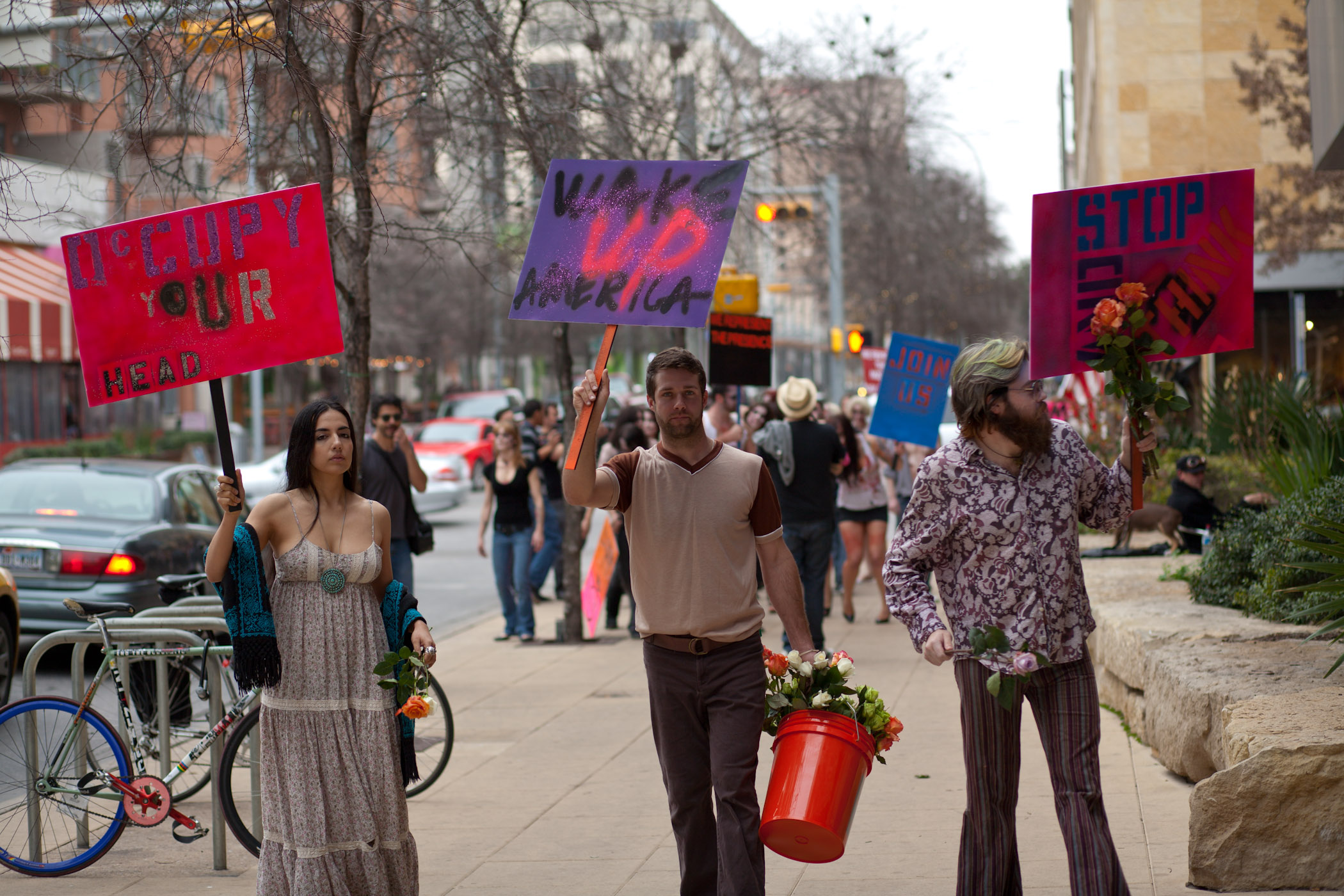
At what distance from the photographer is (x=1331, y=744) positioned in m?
5.00

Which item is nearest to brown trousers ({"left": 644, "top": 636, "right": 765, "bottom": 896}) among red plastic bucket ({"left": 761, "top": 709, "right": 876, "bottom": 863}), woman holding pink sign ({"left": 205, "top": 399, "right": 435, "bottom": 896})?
red plastic bucket ({"left": 761, "top": 709, "right": 876, "bottom": 863})

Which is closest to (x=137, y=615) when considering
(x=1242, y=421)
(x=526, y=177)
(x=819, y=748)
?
(x=819, y=748)

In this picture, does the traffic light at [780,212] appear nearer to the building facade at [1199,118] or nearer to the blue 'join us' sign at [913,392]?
the blue 'join us' sign at [913,392]

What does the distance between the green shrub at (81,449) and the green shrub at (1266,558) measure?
24400mm

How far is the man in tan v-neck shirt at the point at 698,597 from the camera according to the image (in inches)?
183

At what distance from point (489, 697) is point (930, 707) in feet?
10.2

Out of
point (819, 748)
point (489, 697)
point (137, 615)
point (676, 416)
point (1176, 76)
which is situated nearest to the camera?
point (819, 748)

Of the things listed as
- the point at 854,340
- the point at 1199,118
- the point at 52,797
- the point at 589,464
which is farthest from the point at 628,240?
the point at 1199,118

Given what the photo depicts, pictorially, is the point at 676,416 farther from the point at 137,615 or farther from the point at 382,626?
the point at 137,615

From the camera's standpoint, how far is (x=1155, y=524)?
12133 millimetres

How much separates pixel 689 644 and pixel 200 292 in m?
2.25

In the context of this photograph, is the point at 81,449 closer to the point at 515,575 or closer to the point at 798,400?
the point at 515,575

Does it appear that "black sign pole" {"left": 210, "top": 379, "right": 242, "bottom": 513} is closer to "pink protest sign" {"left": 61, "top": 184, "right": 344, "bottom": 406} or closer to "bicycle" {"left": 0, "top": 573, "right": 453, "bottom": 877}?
"pink protest sign" {"left": 61, "top": 184, "right": 344, "bottom": 406}

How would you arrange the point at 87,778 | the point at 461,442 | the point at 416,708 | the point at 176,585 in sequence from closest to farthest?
the point at 416,708 → the point at 87,778 → the point at 176,585 → the point at 461,442
